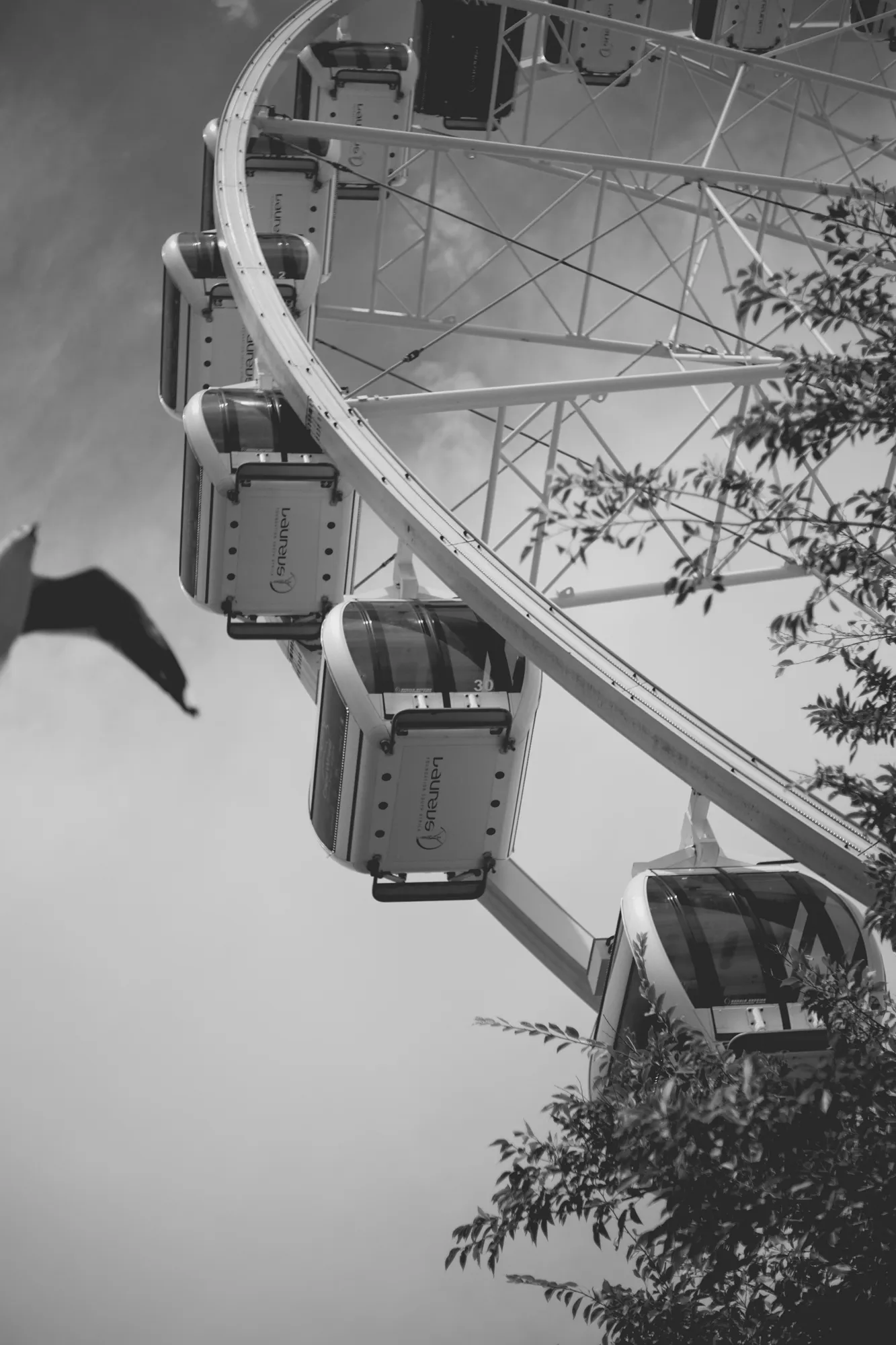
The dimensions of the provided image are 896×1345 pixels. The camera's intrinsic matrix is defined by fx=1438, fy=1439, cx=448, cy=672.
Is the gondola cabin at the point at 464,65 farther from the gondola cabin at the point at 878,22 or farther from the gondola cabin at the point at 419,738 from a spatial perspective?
the gondola cabin at the point at 419,738

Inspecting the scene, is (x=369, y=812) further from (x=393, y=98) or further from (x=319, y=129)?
(x=393, y=98)

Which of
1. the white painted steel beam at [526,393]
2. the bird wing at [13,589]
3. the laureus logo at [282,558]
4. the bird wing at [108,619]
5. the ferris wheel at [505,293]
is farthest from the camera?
the bird wing at [108,619]

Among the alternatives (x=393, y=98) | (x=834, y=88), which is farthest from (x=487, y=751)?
(x=834, y=88)

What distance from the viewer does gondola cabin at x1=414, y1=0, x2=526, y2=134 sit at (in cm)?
1812

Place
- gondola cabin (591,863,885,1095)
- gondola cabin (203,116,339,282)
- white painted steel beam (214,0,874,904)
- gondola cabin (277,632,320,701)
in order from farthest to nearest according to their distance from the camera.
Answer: gondola cabin (203,116,339,282)
gondola cabin (277,632,320,701)
gondola cabin (591,863,885,1095)
white painted steel beam (214,0,874,904)

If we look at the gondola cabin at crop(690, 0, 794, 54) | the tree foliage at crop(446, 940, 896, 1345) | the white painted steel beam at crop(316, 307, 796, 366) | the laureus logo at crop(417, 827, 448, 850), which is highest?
the gondola cabin at crop(690, 0, 794, 54)

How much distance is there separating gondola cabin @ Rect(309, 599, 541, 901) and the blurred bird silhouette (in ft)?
41.5

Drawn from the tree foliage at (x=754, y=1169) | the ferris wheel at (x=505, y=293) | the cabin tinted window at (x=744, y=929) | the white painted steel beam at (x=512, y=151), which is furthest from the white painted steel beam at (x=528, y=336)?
the tree foliage at (x=754, y=1169)

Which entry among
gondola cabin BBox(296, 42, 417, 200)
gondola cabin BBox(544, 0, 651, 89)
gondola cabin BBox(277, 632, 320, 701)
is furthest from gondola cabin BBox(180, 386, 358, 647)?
gondola cabin BBox(544, 0, 651, 89)

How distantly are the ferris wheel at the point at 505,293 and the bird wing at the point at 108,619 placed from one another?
4057 mm

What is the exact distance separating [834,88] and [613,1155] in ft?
98.0

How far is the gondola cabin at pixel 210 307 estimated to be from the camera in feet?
45.2

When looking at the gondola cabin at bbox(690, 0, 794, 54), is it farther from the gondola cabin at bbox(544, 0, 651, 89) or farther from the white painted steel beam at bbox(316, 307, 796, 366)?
the white painted steel beam at bbox(316, 307, 796, 366)

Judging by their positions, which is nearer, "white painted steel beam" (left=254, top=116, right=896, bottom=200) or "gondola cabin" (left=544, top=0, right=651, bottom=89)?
"white painted steel beam" (left=254, top=116, right=896, bottom=200)
